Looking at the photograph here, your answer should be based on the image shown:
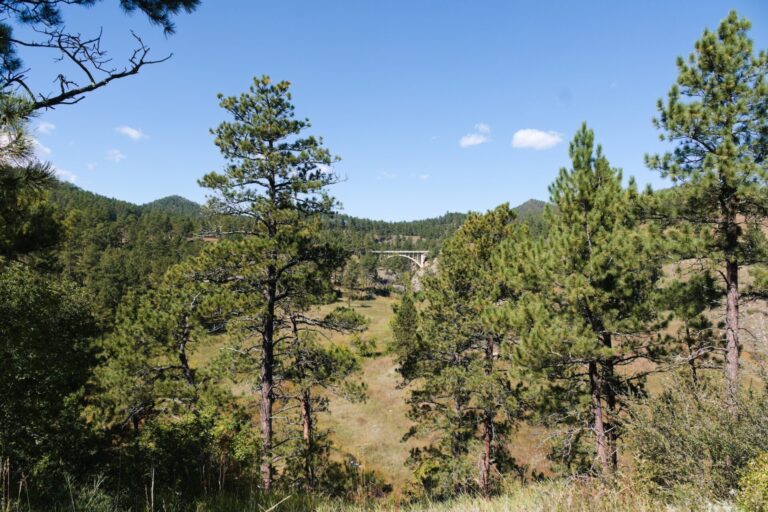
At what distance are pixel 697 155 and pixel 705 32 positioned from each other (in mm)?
2636

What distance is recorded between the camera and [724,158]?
8227 millimetres

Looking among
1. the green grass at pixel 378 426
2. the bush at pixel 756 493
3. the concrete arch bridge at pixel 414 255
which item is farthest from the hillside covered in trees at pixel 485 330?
the concrete arch bridge at pixel 414 255

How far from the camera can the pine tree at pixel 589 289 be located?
9.41 m

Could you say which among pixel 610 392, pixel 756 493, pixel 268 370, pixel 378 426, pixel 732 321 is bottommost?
pixel 378 426

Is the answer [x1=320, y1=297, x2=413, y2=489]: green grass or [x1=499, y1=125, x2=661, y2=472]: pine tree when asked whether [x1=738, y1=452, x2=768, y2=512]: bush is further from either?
[x1=320, y1=297, x2=413, y2=489]: green grass

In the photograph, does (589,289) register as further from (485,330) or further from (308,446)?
(308,446)

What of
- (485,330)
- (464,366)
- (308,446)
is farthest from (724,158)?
(308,446)

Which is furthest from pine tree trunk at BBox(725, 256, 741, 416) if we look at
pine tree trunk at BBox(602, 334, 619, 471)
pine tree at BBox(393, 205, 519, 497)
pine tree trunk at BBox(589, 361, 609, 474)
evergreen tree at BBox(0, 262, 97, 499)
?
evergreen tree at BBox(0, 262, 97, 499)

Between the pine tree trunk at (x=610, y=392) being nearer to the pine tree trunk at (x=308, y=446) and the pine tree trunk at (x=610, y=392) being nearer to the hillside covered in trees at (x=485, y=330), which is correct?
the hillside covered in trees at (x=485, y=330)

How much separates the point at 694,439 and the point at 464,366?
9.50 m

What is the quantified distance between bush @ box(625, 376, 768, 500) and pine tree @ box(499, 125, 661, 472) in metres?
1.73

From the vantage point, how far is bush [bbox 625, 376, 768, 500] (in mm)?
5945

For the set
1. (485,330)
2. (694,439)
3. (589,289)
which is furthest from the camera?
(485,330)

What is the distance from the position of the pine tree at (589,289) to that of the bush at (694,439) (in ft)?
5.66
